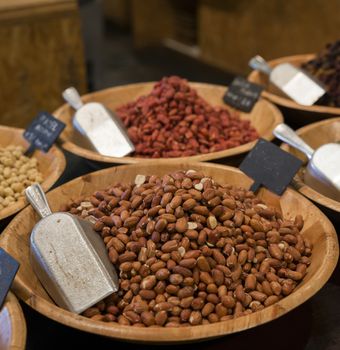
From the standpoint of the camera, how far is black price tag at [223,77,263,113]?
64.6 inches

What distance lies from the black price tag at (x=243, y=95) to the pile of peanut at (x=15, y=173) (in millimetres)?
670

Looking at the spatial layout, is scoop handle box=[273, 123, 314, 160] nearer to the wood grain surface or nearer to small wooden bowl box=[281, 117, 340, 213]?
small wooden bowl box=[281, 117, 340, 213]

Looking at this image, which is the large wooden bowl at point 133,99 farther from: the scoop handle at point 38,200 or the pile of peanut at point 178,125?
the scoop handle at point 38,200

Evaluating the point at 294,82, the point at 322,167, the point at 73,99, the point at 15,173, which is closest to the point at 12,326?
the point at 15,173

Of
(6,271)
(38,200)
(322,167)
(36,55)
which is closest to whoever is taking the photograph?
(6,271)

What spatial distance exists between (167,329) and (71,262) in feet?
0.82

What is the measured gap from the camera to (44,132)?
1.42 metres

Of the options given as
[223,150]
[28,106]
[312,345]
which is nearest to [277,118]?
[223,150]

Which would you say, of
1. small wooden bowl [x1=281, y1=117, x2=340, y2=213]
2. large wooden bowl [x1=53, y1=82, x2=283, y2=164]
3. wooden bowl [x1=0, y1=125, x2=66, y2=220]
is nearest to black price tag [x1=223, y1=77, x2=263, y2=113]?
large wooden bowl [x1=53, y1=82, x2=283, y2=164]

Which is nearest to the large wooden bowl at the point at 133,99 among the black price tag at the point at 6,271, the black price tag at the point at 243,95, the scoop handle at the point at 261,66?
the black price tag at the point at 243,95

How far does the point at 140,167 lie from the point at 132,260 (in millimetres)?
337

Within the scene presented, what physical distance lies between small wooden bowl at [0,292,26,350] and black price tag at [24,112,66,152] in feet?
2.07

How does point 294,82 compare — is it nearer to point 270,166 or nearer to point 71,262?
point 270,166

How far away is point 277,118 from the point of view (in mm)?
1488
